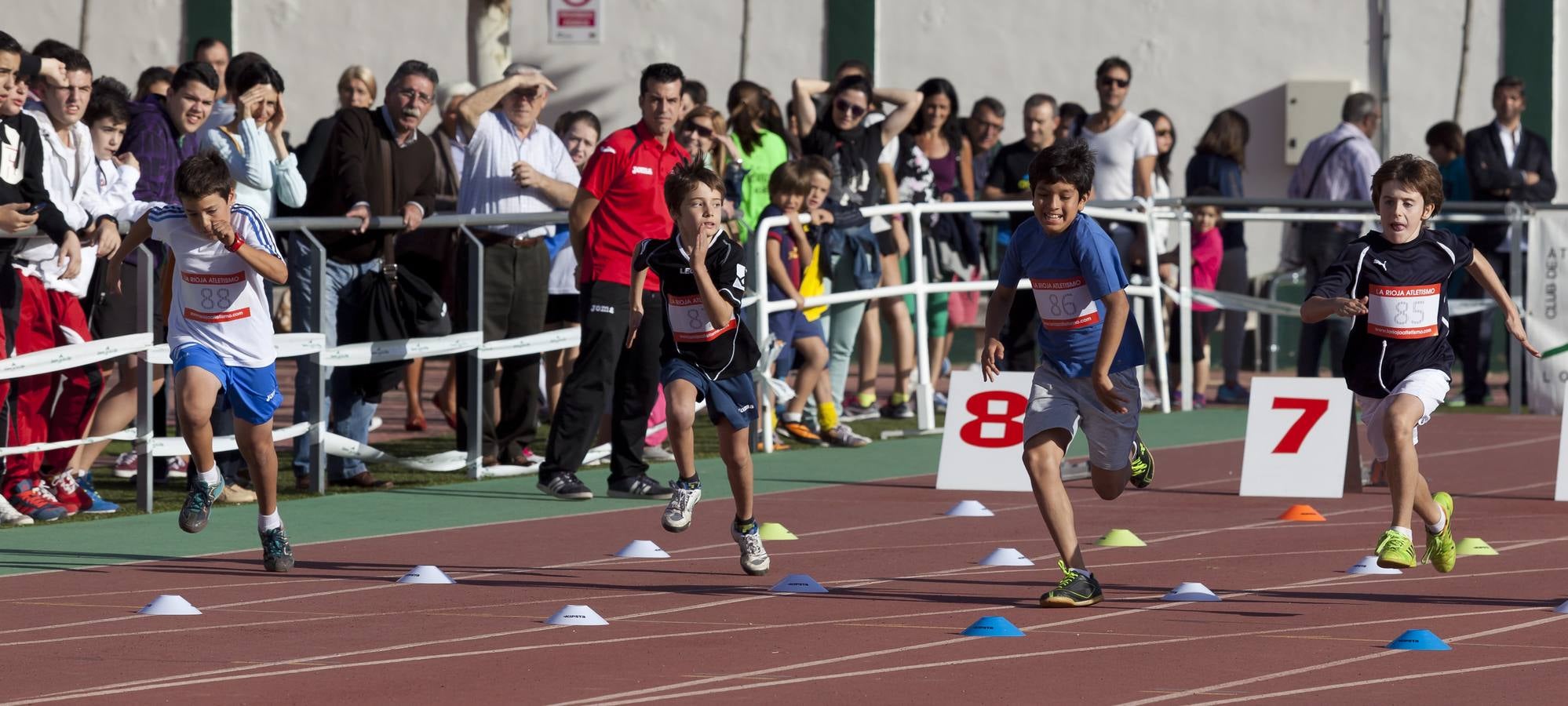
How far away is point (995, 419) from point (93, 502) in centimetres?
435

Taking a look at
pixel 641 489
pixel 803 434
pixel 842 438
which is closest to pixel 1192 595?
pixel 641 489

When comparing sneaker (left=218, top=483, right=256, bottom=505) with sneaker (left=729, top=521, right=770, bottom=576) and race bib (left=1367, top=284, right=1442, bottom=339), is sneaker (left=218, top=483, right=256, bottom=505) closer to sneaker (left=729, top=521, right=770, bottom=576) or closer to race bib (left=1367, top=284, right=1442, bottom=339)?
sneaker (left=729, top=521, right=770, bottom=576)

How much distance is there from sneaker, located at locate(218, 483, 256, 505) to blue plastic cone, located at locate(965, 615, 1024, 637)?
4968 mm

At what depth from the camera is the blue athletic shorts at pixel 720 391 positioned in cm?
939

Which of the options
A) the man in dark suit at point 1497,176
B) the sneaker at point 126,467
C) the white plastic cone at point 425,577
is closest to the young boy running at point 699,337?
the white plastic cone at point 425,577

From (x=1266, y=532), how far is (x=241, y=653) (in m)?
4.92

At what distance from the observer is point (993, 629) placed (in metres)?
7.63

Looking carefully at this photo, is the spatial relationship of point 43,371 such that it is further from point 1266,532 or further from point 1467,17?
point 1467,17

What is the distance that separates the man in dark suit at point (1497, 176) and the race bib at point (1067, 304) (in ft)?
30.5

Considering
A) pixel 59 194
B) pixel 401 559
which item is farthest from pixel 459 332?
pixel 401 559

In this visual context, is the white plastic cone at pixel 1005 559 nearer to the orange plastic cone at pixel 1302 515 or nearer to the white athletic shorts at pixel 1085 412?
the white athletic shorts at pixel 1085 412

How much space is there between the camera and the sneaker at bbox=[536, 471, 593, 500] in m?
11.8

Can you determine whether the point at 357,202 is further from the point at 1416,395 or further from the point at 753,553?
the point at 1416,395

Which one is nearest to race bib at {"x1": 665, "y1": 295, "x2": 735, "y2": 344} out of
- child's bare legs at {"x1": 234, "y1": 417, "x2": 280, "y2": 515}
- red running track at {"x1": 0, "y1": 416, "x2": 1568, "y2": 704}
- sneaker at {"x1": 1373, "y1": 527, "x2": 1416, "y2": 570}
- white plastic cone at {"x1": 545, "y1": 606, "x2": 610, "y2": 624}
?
red running track at {"x1": 0, "y1": 416, "x2": 1568, "y2": 704}
